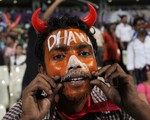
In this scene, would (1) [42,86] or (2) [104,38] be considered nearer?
(1) [42,86]

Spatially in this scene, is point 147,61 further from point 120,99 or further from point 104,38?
point 120,99

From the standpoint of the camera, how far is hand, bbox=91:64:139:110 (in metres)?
1.35

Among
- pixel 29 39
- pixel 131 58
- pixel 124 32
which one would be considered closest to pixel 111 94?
pixel 29 39

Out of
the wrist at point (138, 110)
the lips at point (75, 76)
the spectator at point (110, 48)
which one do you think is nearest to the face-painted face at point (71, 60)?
the lips at point (75, 76)

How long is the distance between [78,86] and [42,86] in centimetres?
13

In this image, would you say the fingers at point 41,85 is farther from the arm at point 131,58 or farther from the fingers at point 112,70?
the arm at point 131,58

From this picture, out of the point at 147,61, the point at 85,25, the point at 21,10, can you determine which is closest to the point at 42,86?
the point at 85,25

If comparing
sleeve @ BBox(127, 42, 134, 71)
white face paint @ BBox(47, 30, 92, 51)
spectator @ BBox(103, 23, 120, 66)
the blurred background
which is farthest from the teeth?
spectator @ BBox(103, 23, 120, 66)

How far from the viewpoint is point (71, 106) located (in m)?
1.44

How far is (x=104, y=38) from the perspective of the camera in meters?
6.02

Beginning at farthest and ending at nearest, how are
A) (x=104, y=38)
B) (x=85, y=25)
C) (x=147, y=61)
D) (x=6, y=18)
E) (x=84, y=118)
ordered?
(x=6, y=18) → (x=104, y=38) → (x=147, y=61) → (x=85, y=25) → (x=84, y=118)

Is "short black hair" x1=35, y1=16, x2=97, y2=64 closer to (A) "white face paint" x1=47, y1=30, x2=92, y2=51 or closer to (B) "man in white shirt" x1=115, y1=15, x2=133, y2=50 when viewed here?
(A) "white face paint" x1=47, y1=30, x2=92, y2=51

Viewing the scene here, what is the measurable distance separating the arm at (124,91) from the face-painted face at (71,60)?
0.05 meters

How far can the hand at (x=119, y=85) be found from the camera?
1352 millimetres
